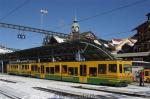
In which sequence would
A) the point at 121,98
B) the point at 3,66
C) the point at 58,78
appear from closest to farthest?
the point at 121,98 → the point at 58,78 → the point at 3,66

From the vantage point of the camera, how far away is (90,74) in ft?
116

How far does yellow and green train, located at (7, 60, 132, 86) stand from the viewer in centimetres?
3178

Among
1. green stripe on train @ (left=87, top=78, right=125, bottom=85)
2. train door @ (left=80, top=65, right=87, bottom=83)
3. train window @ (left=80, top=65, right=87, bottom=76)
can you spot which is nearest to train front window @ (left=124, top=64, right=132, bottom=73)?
green stripe on train @ (left=87, top=78, right=125, bottom=85)

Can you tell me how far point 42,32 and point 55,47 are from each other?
126 inches

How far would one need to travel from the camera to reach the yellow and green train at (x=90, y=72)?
1251 inches

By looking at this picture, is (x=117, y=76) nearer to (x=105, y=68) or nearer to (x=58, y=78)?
(x=105, y=68)

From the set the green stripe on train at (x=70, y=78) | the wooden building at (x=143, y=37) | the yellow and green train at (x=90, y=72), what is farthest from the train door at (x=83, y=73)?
the wooden building at (x=143, y=37)

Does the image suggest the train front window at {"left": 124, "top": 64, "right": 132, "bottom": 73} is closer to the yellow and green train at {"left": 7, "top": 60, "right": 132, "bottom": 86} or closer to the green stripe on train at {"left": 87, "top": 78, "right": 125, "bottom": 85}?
the yellow and green train at {"left": 7, "top": 60, "right": 132, "bottom": 86}

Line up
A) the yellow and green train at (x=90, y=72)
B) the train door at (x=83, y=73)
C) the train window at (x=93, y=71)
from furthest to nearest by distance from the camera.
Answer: the train door at (x=83, y=73), the train window at (x=93, y=71), the yellow and green train at (x=90, y=72)

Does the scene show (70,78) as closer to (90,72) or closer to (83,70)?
(83,70)

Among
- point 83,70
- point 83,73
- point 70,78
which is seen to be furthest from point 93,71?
point 70,78

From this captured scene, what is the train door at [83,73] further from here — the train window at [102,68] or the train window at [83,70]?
the train window at [102,68]

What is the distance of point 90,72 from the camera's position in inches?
1388

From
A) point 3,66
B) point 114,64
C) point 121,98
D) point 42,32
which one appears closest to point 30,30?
point 42,32
